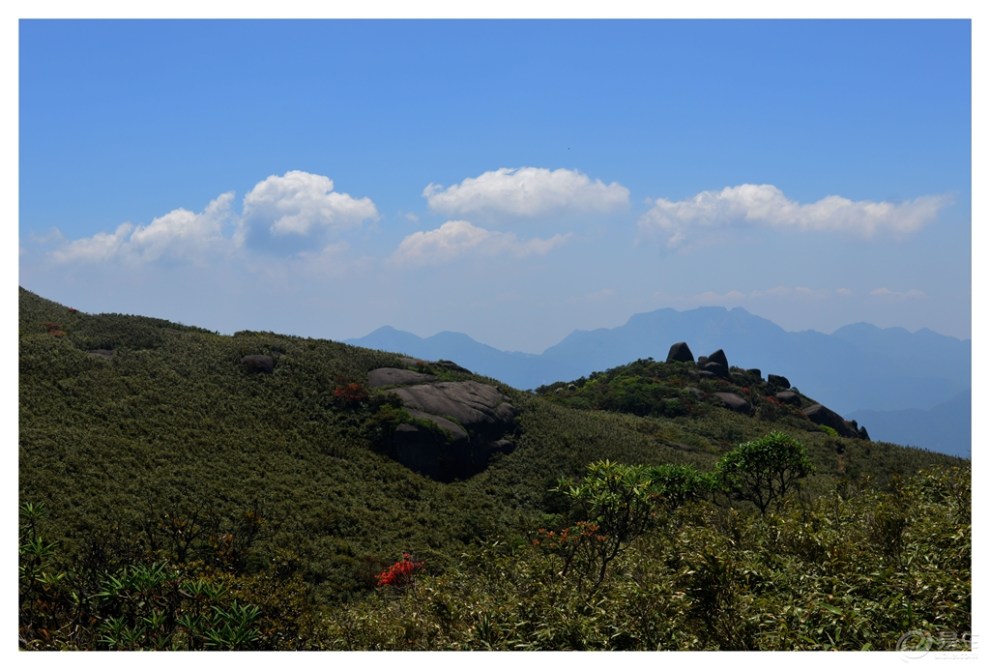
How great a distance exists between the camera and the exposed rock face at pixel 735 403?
6450 centimetres

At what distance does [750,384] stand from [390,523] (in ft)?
192

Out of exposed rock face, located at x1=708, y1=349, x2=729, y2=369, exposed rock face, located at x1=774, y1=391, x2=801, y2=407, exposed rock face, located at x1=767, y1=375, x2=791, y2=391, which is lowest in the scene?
exposed rock face, located at x1=774, y1=391, x2=801, y2=407

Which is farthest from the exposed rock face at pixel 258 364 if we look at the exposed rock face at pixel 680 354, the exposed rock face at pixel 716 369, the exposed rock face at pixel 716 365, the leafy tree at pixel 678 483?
the exposed rock face at pixel 680 354

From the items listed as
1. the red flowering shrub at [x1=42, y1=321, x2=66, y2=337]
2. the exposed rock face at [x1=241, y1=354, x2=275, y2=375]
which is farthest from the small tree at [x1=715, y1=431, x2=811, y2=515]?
the red flowering shrub at [x1=42, y1=321, x2=66, y2=337]

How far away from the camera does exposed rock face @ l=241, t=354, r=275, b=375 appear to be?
1609 inches

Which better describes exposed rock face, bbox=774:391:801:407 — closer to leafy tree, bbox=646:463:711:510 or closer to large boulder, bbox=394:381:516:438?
large boulder, bbox=394:381:516:438

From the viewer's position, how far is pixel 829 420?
6669 cm

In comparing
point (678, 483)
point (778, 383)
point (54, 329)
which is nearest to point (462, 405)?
point (678, 483)

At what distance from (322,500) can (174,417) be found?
10063 mm

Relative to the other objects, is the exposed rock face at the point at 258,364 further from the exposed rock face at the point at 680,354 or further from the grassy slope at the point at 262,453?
the exposed rock face at the point at 680,354

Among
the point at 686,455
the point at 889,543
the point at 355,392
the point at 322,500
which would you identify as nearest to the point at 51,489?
the point at 322,500

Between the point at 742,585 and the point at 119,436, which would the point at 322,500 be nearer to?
the point at 119,436

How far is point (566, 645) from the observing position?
875cm

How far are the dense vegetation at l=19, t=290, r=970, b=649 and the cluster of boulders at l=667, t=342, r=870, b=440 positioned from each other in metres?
8.13
